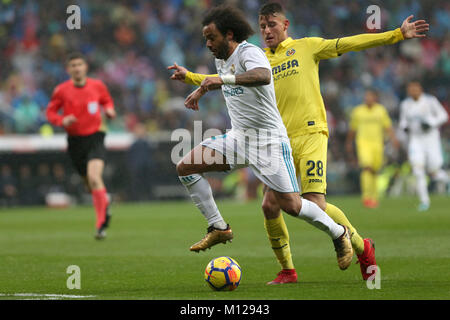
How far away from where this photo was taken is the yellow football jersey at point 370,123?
2036 centimetres

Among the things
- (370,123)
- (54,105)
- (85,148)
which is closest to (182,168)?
(85,148)

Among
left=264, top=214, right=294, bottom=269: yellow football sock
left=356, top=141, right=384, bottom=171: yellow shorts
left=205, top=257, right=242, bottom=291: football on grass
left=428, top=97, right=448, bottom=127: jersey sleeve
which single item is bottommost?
left=205, top=257, right=242, bottom=291: football on grass

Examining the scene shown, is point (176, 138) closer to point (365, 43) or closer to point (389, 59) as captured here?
point (389, 59)

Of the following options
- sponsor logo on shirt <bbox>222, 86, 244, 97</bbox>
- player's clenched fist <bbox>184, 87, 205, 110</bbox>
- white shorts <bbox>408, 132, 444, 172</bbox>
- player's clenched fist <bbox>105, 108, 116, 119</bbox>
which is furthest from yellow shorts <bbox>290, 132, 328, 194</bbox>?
white shorts <bbox>408, 132, 444, 172</bbox>

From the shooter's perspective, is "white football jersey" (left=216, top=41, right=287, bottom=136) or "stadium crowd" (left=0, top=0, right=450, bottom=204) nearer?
"white football jersey" (left=216, top=41, right=287, bottom=136)

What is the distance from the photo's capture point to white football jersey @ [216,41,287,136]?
739 centimetres

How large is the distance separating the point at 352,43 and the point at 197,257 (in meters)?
3.77

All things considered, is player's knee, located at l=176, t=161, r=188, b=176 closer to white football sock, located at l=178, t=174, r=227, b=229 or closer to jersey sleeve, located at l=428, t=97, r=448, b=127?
white football sock, located at l=178, t=174, r=227, b=229

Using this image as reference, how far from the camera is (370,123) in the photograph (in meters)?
20.4

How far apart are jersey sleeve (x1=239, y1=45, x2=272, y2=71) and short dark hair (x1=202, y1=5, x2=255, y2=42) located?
19cm

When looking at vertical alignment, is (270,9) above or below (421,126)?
below

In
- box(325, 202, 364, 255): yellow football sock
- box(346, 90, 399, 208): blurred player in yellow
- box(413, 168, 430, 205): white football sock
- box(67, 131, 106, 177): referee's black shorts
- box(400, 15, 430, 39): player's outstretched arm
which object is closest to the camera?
box(400, 15, 430, 39): player's outstretched arm

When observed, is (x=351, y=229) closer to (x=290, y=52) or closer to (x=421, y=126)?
(x=290, y=52)

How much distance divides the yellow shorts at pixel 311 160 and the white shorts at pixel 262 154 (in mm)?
621
